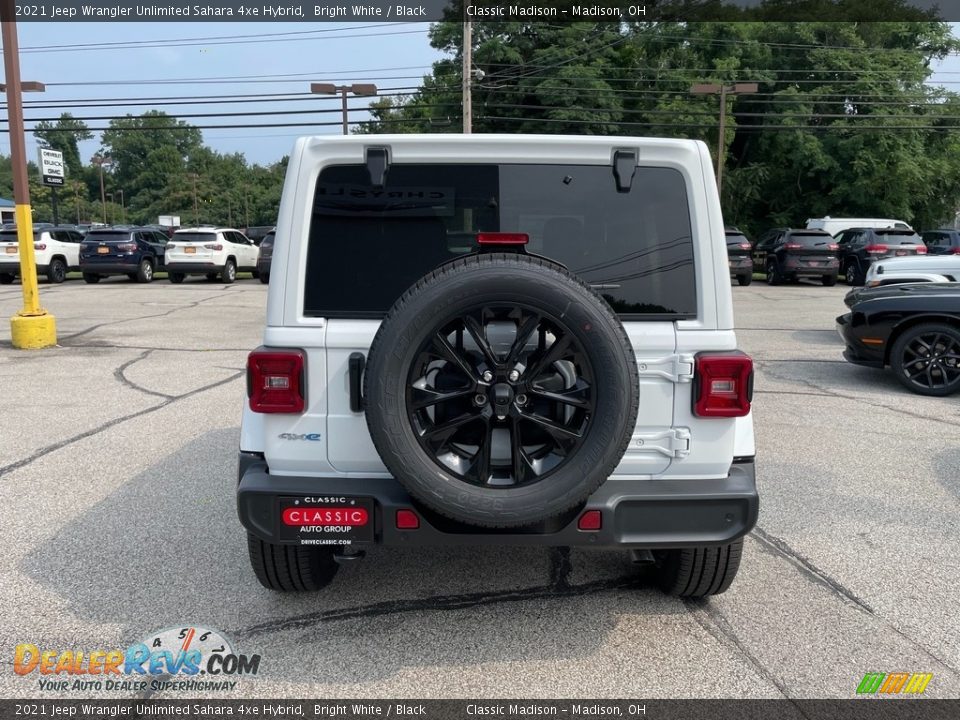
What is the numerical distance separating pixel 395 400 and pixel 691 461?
1.20 m

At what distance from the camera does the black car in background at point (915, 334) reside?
794 centimetres

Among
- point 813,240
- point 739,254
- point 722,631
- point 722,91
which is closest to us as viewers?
point 722,631

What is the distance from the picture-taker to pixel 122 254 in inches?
928

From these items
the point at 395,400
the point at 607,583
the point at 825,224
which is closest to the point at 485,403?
the point at 395,400

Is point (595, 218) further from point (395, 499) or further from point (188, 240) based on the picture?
point (188, 240)

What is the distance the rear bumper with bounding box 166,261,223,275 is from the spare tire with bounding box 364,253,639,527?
898 inches

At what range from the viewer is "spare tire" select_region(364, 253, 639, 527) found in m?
2.62

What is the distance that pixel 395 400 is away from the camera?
264cm

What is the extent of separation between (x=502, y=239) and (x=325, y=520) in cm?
124

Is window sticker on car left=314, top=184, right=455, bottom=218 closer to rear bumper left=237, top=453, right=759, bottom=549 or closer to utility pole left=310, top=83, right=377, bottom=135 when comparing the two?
rear bumper left=237, top=453, right=759, bottom=549

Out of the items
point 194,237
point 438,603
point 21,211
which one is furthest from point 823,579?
point 194,237

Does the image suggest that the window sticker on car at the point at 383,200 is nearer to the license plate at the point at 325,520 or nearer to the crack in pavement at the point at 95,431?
the license plate at the point at 325,520

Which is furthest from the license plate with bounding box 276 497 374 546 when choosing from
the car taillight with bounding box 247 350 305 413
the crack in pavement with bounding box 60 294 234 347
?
the crack in pavement with bounding box 60 294 234 347

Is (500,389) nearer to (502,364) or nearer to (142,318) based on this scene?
(502,364)
